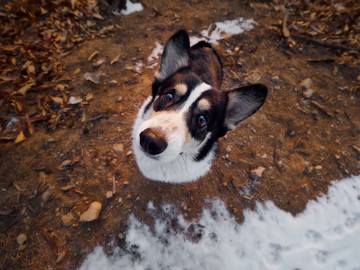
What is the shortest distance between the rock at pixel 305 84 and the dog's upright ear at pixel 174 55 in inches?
105

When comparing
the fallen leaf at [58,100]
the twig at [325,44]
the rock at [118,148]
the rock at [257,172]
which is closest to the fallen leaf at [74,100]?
the fallen leaf at [58,100]

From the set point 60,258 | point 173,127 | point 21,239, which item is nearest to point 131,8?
point 173,127

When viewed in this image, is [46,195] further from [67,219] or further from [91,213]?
[91,213]

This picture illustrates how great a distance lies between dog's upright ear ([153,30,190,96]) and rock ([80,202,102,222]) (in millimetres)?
1802

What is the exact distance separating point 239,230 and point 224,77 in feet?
9.59

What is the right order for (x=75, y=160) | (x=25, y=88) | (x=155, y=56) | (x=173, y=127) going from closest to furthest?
(x=173, y=127) < (x=75, y=160) < (x=25, y=88) < (x=155, y=56)

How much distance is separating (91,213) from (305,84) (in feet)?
14.3

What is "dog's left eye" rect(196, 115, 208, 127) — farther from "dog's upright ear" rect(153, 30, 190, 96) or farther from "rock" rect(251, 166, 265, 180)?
"rock" rect(251, 166, 265, 180)

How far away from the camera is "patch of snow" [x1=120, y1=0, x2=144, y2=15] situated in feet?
14.7

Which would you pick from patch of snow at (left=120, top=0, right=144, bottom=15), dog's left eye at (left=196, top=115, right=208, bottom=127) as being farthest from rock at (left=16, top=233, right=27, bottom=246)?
patch of snow at (left=120, top=0, right=144, bottom=15)

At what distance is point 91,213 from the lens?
7.82ft

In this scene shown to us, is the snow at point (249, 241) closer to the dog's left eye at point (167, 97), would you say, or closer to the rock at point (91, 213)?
the rock at point (91, 213)

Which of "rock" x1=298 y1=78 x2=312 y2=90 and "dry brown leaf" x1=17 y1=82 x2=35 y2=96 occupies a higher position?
"rock" x1=298 y1=78 x2=312 y2=90

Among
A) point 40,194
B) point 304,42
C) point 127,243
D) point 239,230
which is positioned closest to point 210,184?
point 239,230
